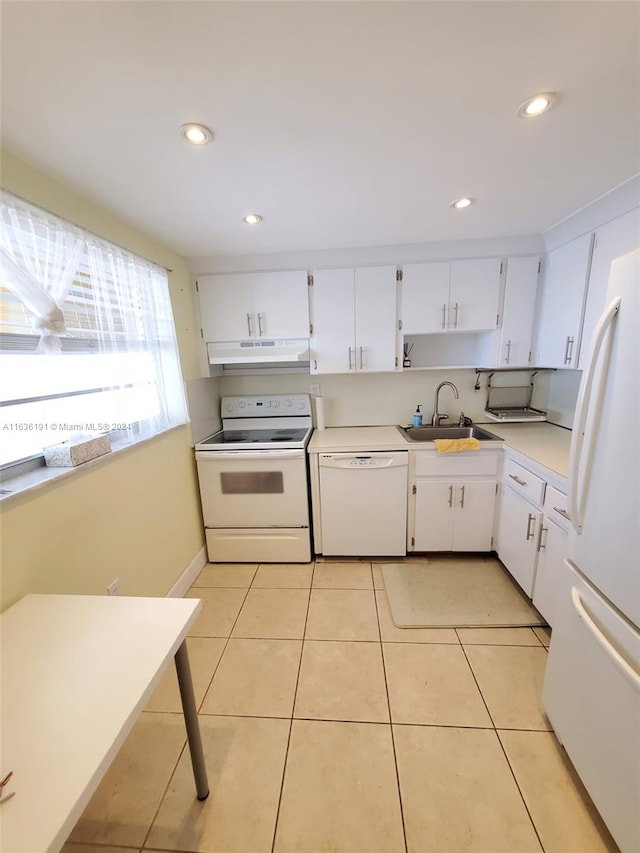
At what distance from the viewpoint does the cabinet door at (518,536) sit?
6.15ft

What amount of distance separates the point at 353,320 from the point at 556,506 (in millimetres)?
1744

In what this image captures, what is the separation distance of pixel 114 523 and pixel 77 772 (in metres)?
1.14

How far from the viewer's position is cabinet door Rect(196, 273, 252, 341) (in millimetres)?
2414

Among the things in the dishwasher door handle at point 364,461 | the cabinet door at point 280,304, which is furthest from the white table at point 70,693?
the cabinet door at point 280,304

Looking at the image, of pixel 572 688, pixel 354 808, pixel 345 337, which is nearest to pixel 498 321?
pixel 345 337

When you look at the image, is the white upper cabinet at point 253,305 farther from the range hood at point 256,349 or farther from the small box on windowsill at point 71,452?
the small box on windowsill at point 71,452

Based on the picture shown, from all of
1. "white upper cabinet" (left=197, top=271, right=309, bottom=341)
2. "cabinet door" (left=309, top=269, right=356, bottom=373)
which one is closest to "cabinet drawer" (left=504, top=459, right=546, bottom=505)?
"cabinet door" (left=309, top=269, right=356, bottom=373)

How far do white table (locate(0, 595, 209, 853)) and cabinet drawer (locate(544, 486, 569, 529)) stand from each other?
67.2 inches

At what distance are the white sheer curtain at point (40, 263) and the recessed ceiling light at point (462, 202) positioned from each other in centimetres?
186

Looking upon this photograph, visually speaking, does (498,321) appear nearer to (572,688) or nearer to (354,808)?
(572,688)

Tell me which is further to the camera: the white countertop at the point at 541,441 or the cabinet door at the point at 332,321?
the cabinet door at the point at 332,321

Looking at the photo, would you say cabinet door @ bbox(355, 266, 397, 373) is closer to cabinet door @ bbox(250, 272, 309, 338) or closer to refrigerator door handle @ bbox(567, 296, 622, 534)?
cabinet door @ bbox(250, 272, 309, 338)

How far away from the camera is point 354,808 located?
1.13 metres

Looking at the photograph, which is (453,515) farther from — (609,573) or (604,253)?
(604,253)
